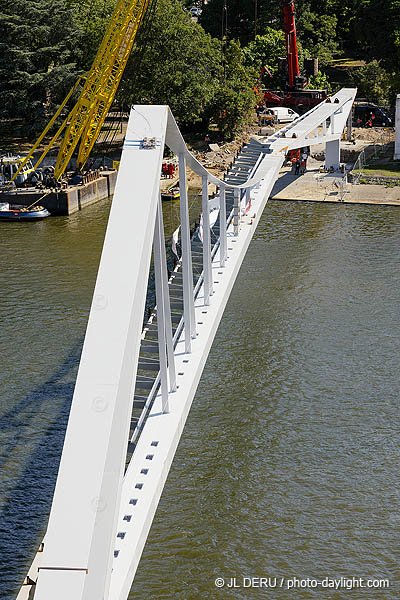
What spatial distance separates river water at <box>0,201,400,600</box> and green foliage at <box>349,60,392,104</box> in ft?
126

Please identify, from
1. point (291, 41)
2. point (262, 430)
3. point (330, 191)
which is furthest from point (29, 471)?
point (291, 41)

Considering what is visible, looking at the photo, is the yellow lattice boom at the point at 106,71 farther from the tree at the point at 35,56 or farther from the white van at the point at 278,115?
the white van at the point at 278,115

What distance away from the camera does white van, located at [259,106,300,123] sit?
68.6 m

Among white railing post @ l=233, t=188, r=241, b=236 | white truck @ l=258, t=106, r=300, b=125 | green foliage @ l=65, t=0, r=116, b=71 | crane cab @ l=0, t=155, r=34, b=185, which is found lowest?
crane cab @ l=0, t=155, r=34, b=185

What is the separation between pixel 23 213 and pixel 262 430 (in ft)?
94.9

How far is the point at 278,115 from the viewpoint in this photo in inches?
2697

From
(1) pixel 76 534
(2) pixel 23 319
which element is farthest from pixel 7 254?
(1) pixel 76 534

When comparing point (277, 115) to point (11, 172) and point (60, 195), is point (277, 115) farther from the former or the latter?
point (60, 195)

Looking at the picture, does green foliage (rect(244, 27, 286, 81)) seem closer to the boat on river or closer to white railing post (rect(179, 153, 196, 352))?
the boat on river

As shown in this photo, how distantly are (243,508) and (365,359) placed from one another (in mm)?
9931

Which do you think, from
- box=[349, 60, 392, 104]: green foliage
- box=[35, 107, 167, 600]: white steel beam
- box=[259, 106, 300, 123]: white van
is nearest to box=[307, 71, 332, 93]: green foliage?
box=[349, 60, 392, 104]: green foliage

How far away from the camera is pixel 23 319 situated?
33125mm

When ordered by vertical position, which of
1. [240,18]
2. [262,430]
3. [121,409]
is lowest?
[262,430]

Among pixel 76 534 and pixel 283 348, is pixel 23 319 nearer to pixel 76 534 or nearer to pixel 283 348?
pixel 283 348
